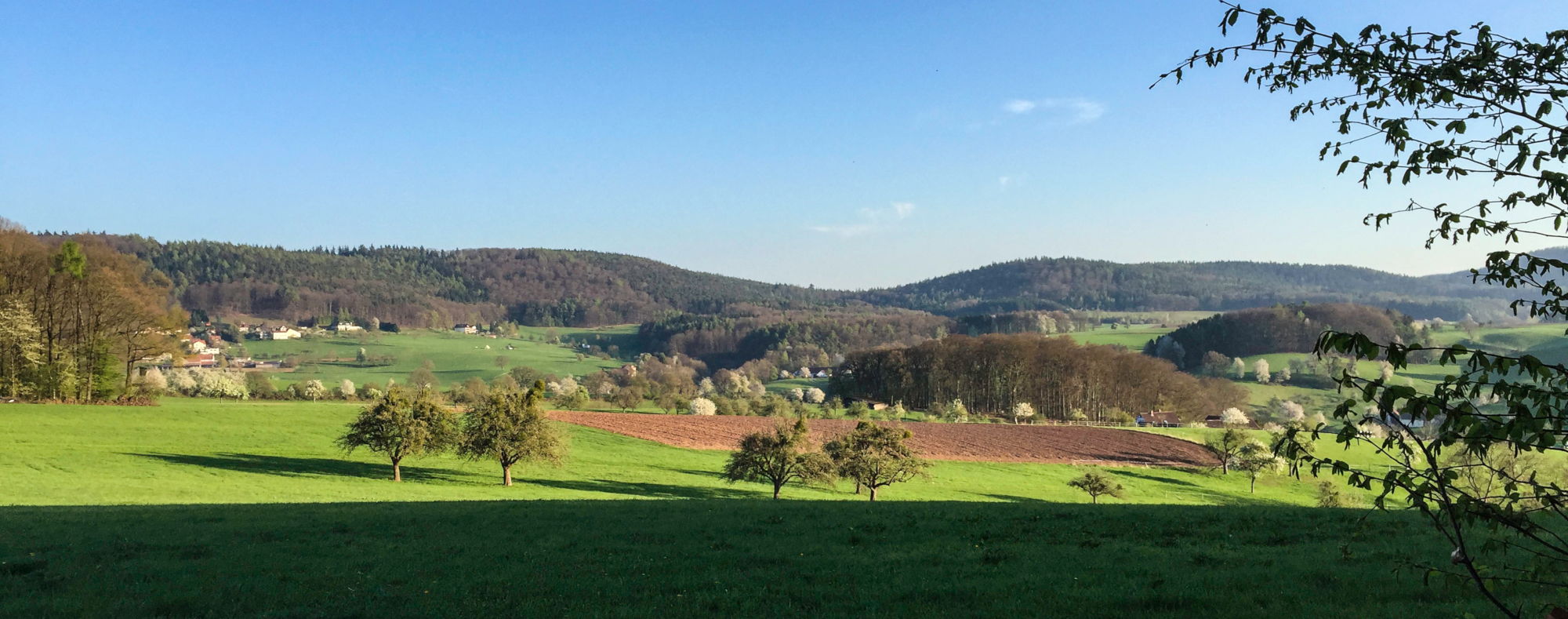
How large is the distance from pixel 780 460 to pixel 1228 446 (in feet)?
142

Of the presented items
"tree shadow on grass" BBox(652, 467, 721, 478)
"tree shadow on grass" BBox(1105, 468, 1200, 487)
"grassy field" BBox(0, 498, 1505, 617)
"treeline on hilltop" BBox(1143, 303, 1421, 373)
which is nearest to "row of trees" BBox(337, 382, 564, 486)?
"tree shadow on grass" BBox(652, 467, 721, 478)

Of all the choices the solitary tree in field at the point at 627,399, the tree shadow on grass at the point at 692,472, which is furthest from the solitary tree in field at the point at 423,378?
the tree shadow on grass at the point at 692,472

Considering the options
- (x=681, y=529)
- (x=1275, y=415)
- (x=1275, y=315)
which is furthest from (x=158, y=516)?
(x=1275, y=315)

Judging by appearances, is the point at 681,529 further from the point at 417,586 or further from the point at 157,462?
the point at 157,462

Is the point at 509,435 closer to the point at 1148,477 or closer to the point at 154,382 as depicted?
the point at 1148,477

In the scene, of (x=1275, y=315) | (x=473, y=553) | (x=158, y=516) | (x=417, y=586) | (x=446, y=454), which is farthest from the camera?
(x=1275, y=315)

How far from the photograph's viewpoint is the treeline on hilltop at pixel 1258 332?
6855 inches

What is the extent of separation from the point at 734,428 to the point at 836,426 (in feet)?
33.9

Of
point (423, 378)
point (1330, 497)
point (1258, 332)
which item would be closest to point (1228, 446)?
point (1330, 497)

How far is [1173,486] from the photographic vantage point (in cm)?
6172

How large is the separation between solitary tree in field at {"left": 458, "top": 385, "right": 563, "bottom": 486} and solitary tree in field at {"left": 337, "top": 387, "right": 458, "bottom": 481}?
2.06m

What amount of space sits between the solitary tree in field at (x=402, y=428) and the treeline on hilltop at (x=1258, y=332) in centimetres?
15477

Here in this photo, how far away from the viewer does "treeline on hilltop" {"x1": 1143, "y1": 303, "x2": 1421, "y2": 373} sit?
174125 millimetres

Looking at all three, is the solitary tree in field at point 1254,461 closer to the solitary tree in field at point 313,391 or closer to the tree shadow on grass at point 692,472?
the tree shadow on grass at point 692,472
